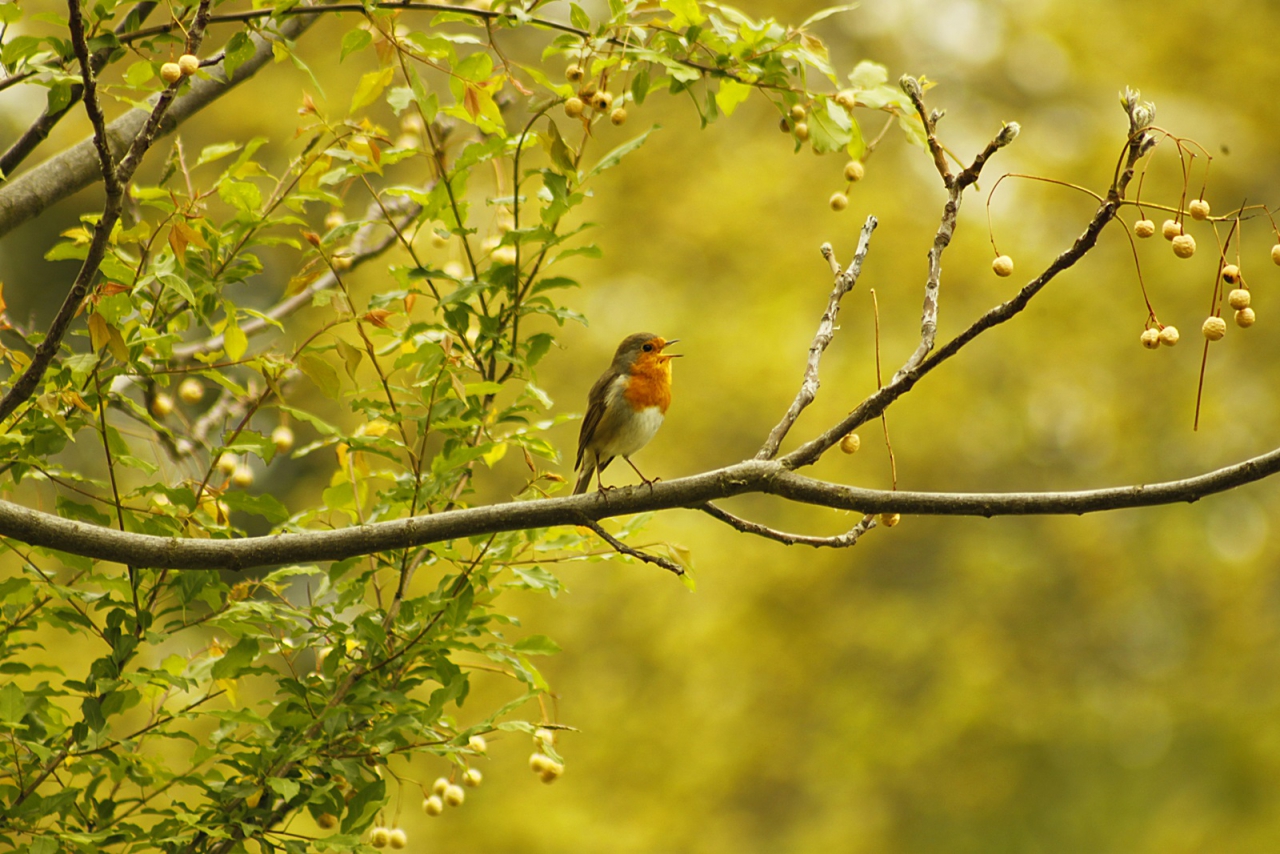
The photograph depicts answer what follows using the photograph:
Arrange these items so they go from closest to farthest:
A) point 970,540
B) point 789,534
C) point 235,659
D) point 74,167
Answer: point 789,534, point 235,659, point 74,167, point 970,540

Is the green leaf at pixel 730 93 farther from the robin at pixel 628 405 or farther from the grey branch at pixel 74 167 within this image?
the robin at pixel 628 405

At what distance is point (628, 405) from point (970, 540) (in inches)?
254

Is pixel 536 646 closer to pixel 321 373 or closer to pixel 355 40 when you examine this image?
pixel 321 373

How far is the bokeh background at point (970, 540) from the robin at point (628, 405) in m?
4.66

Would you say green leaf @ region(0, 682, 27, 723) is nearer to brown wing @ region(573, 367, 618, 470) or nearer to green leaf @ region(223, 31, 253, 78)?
green leaf @ region(223, 31, 253, 78)

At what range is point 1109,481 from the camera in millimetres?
9445

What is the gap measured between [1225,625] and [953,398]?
251 cm

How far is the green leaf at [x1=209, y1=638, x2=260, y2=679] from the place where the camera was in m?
2.59

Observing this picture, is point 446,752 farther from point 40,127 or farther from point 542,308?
point 40,127

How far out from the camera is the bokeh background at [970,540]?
8.95 metres

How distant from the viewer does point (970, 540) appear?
33.2 feet

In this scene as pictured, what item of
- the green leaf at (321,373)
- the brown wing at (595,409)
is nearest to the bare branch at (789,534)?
the green leaf at (321,373)

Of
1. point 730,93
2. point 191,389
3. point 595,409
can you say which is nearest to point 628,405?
point 595,409

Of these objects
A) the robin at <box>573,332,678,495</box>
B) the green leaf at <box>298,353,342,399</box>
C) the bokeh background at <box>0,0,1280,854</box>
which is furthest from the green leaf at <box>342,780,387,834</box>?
the bokeh background at <box>0,0,1280,854</box>
